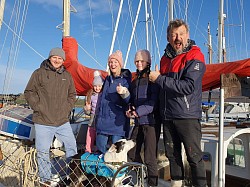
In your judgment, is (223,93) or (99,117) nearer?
(223,93)

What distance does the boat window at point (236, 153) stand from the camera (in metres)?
3.72

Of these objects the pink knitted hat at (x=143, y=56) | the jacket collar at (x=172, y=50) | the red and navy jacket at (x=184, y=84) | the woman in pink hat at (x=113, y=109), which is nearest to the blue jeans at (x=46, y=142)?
the woman in pink hat at (x=113, y=109)

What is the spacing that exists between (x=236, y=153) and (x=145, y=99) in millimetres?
1773

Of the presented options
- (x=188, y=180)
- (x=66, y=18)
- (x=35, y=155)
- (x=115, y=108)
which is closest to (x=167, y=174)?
(x=188, y=180)

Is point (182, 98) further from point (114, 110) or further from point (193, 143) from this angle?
point (114, 110)

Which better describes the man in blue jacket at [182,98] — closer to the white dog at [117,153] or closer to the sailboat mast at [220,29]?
the white dog at [117,153]

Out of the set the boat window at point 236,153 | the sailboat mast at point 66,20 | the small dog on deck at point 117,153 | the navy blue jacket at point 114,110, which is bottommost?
the boat window at point 236,153

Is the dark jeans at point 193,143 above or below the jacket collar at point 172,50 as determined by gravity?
below

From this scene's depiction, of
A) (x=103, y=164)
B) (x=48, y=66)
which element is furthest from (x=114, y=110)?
(x=48, y=66)

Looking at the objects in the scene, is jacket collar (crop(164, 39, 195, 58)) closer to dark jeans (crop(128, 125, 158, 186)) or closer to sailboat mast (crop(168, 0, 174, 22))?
dark jeans (crop(128, 125, 158, 186))

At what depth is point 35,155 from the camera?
9.62ft

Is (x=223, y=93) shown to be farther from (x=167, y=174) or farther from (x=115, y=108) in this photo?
(x=167, y=174)

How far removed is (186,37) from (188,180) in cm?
201

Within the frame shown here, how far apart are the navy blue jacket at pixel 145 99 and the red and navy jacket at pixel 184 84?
0.26 metres
